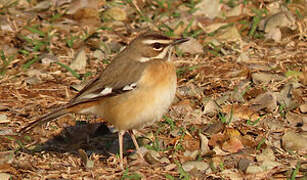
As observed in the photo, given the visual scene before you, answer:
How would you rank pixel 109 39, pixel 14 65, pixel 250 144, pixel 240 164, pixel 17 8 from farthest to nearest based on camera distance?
pixel 17 8 < pixel 109 39 < pixel 14 65 < pixel 250 144 < pixel 240 164

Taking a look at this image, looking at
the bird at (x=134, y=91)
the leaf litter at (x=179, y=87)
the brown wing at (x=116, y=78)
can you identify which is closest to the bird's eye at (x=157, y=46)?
the bird at (x=134, y=91)

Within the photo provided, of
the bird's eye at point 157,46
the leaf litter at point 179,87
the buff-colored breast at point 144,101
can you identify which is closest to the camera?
the buff-colored breast at point 144,101

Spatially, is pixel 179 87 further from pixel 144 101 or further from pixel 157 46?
pixel 144 101

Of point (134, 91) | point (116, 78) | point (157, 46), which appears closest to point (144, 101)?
point (134, 91)

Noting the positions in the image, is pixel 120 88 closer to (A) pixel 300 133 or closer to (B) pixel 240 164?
(B) pixel 240 164

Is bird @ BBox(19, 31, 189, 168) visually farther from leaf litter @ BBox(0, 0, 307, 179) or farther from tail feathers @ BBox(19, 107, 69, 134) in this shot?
leaf litter @ BBox(0, 0, 307, 179)

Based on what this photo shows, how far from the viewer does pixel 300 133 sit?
23.9ft

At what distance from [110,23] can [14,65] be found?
2.05 metres

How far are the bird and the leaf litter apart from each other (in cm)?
48

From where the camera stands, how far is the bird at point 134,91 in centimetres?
668

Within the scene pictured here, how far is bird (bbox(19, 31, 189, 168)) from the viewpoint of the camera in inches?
263

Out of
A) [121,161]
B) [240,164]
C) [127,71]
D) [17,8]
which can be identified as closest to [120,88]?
[127,71]

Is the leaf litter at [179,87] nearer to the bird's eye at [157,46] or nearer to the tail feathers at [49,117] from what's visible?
the tail feathers at [49,117]

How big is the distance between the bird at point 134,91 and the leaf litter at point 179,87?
484 millimetres
